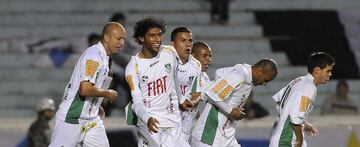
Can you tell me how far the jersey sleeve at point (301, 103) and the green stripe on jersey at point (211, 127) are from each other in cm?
112

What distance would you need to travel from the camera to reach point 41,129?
1722 cm

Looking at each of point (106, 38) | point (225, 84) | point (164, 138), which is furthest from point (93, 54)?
point (225, 84)

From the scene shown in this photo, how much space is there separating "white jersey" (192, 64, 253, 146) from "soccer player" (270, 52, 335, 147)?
0.47 m

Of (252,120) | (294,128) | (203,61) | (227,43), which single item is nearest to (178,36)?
(203,61)

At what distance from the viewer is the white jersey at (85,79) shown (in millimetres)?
13133

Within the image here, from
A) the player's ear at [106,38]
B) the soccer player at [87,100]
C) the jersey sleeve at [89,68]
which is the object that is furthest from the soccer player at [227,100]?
the jersey sleeve at [89,68]

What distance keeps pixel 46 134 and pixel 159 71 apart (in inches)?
182

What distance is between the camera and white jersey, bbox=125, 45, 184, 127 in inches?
510

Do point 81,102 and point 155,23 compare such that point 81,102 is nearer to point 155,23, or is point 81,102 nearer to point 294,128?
point 155,23

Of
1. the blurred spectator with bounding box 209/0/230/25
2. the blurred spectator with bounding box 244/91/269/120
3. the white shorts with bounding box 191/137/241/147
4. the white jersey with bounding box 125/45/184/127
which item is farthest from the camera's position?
the blurred spectator with bounding box 209/0/230/25

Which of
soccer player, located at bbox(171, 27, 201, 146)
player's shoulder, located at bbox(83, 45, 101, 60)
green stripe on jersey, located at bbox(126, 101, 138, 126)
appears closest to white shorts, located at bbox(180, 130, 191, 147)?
soccer player, located at bbox(171, 27, 201, 146)

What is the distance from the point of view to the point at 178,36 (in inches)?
563

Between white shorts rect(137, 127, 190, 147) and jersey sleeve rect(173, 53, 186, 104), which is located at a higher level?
jersey sleeve rect(173, 53, 186, 104)

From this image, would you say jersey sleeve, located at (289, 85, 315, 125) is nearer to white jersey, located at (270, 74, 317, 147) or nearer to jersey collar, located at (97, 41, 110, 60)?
white jersey, located at (270, 74, 317, 147)
